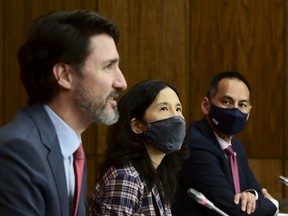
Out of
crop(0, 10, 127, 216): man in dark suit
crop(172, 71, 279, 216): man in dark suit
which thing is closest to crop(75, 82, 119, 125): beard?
crop(0, 10, 127, 216): man in dark suit

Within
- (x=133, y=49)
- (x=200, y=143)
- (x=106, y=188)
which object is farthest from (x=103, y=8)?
(x=106, y=188)

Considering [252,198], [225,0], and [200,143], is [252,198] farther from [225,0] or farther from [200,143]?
[225,0]

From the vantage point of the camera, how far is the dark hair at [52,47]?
1.77m

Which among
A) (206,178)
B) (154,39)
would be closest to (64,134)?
(206,178)

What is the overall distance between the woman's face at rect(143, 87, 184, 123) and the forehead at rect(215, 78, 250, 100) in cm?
69

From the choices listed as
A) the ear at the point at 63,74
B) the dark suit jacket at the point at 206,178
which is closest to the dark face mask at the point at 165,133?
the dark suit jacket at the point at 206,178

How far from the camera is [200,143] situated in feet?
10.5

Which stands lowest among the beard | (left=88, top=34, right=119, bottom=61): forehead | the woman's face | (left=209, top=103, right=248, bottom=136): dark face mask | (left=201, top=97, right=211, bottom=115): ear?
(left=209, top=103, right=248, bottom=136): dark face mask

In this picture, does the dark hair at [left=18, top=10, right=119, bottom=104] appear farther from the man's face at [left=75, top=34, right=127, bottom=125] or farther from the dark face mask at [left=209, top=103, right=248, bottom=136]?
the dark face mask at [left=209, top=103, right=248, bottom=136]

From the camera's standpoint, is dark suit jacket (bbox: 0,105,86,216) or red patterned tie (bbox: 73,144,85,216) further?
red patterned tie (bbox: 73,144,85,216)

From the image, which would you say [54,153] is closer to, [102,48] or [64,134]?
[64,134]

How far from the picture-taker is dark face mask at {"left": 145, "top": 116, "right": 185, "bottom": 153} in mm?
2652

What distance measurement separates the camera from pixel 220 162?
322 cm

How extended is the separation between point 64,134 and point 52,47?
0.83ft
